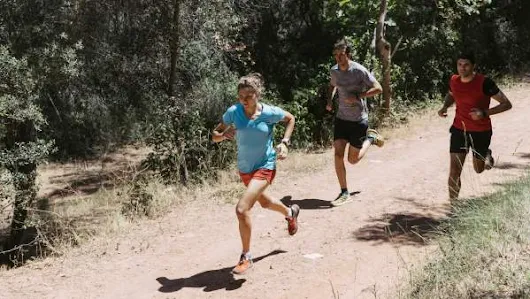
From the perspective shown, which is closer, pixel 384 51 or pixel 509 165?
pixel 509 165

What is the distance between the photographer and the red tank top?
19.4 ft

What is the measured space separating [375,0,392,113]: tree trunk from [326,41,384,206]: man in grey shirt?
199 inches

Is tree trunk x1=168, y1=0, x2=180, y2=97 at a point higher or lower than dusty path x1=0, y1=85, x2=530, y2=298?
higher

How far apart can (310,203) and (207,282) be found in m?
2.47

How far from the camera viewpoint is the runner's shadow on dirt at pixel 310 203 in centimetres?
747

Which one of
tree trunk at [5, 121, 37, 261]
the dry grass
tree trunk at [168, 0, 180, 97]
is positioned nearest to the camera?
the dry grass

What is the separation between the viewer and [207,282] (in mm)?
5539

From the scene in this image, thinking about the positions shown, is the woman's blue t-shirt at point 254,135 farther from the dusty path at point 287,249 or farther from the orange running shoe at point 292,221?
the dusty path at point 287,249

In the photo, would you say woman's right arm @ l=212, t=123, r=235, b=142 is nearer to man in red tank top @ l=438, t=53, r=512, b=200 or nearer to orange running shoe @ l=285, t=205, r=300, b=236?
orange running shoe @ l=285, t=205, r=300, b=236

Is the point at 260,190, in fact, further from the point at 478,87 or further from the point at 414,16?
the point at 414,16

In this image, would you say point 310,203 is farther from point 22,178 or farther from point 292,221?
point 22,178

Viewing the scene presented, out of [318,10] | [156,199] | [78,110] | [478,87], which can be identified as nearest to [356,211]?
[478,87]

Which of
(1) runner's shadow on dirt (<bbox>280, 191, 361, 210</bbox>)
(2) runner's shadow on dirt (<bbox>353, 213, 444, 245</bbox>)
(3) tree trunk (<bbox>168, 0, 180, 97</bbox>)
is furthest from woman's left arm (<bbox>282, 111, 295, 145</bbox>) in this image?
(3) tree trunk (<bbox>168, 0, 180, 97</bbox>)

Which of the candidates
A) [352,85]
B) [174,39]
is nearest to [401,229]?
[352,85]
